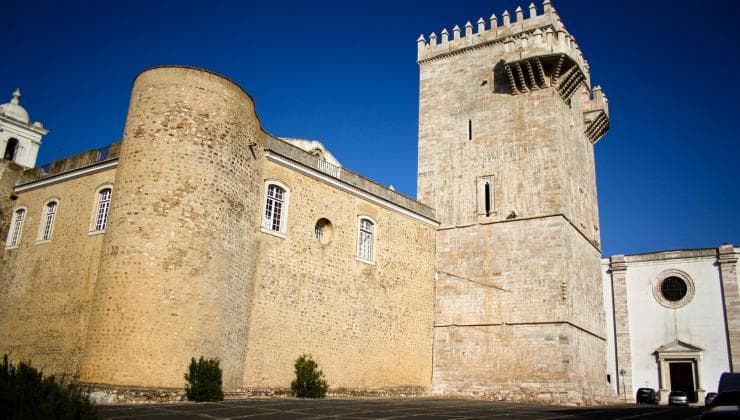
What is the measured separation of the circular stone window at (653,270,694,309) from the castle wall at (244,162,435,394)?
45.1 feet

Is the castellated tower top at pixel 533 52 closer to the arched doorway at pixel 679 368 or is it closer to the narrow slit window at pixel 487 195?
the narrow slit window at pixel 487 195

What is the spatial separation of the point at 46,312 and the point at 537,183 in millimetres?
16147

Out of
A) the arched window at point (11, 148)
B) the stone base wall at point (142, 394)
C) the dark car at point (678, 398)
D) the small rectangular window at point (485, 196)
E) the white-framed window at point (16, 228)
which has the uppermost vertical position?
the arched window at point (11, 148)

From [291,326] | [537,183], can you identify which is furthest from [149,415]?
[537,183]

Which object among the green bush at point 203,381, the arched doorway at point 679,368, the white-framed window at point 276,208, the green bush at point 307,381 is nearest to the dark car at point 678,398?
the arched doorway at point 679,368

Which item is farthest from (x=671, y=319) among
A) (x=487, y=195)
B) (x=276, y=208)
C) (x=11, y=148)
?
(x=11, y=148)

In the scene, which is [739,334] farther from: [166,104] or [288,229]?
[166,104]

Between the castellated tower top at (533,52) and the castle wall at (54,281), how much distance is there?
1433 centimetres

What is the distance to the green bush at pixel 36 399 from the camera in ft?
17.6

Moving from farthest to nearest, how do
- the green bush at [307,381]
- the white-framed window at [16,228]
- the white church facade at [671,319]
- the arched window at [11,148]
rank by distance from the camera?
1. the arched window at [11,148]
2. the white church facade at [671,319]
3. the white-framed window at [16,228]
4. the green bush at [307,381]

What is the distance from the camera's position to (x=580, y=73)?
22.3 meters

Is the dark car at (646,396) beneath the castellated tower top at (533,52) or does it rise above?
beneath

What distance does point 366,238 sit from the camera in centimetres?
2022

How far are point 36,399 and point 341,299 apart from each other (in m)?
13.2
